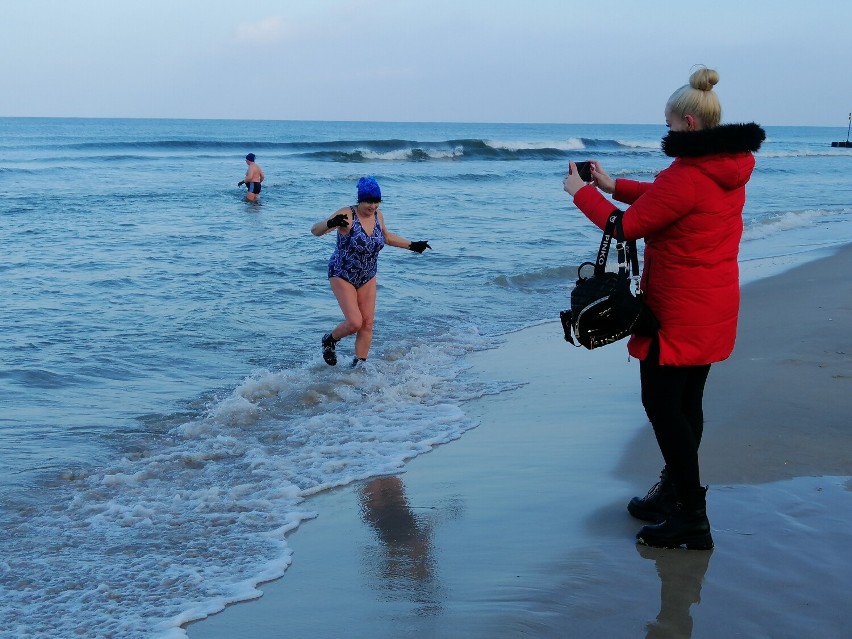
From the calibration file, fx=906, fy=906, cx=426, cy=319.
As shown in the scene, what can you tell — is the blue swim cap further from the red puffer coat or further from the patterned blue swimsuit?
the red puffer coat

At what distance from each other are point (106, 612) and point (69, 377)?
164 inches

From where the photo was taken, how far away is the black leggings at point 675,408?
354 centimetres

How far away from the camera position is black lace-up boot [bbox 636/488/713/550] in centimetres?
353

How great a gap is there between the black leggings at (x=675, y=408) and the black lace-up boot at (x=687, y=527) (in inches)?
1.8

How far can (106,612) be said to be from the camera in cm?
340

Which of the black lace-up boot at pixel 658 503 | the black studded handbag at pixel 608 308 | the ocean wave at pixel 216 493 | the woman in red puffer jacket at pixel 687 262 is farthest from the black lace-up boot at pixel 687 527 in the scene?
the ocean wave at pixel 216 493

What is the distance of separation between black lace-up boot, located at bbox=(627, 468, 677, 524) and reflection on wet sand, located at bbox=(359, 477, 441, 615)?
92 centimetres

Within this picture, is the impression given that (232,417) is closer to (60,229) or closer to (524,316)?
(524,316)

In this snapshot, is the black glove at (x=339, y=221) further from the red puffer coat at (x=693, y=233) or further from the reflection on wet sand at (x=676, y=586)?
the reflection on wet sand at (x=676, y=586)

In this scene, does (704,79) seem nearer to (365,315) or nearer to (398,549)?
(398,549)

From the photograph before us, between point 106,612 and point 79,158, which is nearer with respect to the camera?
point 106,612

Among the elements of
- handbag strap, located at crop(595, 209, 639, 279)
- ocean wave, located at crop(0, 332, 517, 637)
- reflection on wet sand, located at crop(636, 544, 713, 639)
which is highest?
handbag strap, located at crop(595, 209, 639, 279)

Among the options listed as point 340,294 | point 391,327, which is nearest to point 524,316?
point 391,327

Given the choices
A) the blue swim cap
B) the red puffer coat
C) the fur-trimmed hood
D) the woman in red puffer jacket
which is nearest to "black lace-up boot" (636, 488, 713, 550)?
the woman in red puffer jacket
